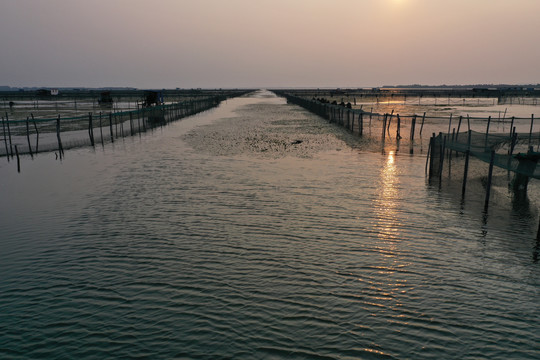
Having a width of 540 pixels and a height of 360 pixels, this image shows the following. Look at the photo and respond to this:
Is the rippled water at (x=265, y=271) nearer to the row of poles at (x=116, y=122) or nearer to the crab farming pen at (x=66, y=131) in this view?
the row of poles at (x=116, y=122)

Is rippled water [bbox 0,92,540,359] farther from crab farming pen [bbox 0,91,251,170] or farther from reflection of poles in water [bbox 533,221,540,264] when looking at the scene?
crab farming pen [bbox 0,91,251,170]

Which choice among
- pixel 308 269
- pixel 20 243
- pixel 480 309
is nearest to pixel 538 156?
pixel 480 309

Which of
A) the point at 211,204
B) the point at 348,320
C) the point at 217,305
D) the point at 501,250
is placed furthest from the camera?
the point at 211,204

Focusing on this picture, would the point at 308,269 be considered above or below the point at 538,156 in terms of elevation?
below

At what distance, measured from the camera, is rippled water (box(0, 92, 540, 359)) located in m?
6.57

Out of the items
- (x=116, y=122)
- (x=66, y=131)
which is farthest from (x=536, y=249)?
(x=66, y=131)

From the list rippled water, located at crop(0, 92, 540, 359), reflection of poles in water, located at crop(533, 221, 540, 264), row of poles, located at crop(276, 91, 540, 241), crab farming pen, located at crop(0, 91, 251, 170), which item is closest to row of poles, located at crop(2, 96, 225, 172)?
crab farming pen, located at crop(0, 91, 251, 170)

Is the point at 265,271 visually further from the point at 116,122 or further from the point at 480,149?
the point at 116,122

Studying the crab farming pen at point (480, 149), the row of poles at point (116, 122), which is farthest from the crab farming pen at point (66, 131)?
the crab farming pen at point (480, 149)

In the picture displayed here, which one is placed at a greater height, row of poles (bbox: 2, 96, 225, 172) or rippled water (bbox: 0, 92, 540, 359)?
row of poles (bbox: 2, 96, 225, 172)

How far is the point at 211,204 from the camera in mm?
14578

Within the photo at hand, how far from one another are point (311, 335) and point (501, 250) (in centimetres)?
683

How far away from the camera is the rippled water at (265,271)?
21.6ft

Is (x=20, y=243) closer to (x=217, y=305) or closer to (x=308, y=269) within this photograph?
(x=217, y=305)
